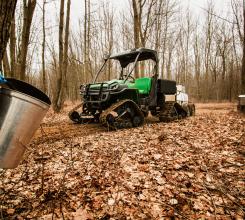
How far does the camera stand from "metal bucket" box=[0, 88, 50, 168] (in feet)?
5.03

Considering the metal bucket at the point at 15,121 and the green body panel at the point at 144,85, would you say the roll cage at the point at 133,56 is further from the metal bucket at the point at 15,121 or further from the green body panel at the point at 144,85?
the metal bucket at the point at 15,121

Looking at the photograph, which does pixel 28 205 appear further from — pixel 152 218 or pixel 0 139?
pixel 152 218

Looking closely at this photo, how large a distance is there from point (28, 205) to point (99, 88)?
4.00m

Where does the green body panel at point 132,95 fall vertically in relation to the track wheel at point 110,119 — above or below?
above

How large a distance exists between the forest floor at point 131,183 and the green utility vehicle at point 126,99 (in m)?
1.72

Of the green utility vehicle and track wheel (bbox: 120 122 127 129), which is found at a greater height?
the green utility vehicle

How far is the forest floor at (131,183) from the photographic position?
1839 millimetres

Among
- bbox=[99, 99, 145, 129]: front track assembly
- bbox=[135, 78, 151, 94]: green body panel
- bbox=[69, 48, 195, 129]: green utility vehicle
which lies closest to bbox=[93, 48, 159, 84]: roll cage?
bbox=[69, 48, 195, 129]: green utility vehicle

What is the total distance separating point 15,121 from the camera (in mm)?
1584

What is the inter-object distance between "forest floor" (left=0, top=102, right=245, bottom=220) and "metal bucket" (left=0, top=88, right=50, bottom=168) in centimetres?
37

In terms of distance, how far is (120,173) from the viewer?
2.59 m

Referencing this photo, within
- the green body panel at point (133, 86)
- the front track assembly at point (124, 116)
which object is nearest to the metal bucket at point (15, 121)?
the front track assembly at point (124, 116)

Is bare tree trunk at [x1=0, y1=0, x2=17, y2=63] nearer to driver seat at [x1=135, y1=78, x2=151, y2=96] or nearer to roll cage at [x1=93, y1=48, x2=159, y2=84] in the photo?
roll cage at [x1=93, y1=48, x2=159, y2=84]

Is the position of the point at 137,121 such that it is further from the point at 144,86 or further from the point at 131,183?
the point at 131,183
